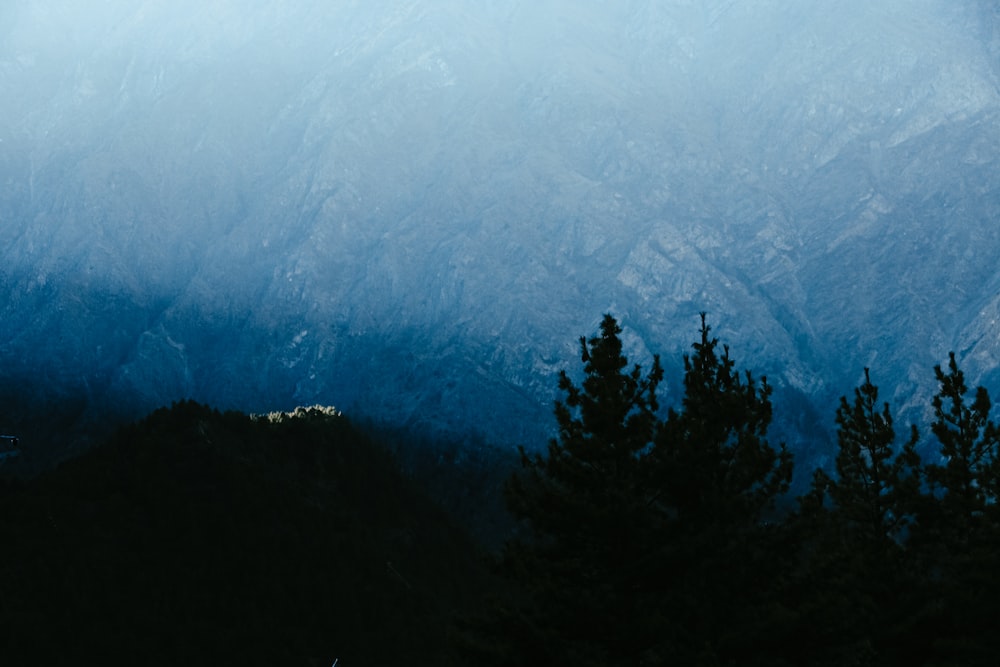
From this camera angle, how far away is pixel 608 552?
1083 inches

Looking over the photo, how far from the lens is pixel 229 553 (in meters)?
149

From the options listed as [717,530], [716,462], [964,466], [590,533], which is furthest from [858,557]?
[964,466]

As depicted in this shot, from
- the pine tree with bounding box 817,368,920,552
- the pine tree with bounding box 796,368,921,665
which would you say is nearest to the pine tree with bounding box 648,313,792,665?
the pine tree with bounding box 796,368,921,665

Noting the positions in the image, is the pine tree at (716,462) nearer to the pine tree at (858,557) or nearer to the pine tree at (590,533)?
the pine tree at (590,533)

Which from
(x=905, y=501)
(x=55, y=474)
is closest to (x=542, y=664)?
(x=905, y=501)

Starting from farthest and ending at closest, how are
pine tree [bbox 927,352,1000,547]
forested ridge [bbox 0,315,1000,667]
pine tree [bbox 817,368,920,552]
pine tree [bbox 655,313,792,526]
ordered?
pine tree [bbox 927,352,1000,547]
pine tree [bbox 817,368,920,552]
pine tree [bbox 655,313,792,526]
forested ridge [bbox 0,315,1000,667]

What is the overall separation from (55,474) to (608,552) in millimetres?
148573

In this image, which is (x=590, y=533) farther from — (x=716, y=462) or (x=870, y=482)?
(x=870, y=482)

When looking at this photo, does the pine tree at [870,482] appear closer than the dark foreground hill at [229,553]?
Yes

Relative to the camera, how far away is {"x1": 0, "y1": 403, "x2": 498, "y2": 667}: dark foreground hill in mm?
122938

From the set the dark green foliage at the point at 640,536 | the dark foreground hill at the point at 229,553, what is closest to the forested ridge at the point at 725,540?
the dark green foliage at the point at 640,536

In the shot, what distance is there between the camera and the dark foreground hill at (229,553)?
403ft

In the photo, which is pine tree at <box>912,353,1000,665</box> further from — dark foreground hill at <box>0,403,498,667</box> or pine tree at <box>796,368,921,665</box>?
dark foreground hill at <box>0,403,498,667</box>

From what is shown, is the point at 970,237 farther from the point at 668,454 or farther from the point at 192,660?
the point at 668,454
